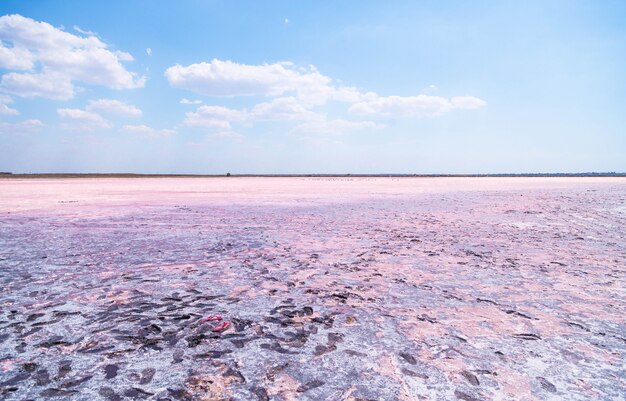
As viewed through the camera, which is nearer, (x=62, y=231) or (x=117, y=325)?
(x=117, y=325)

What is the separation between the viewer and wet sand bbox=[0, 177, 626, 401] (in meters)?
2.71

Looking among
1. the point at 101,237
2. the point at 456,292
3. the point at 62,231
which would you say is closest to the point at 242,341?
the point at 456,292

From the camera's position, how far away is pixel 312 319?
155 inches

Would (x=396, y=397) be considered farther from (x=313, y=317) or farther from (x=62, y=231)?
(x=62, y=231)

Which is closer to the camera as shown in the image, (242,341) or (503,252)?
(242,341)

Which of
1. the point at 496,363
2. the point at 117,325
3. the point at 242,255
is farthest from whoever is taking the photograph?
the point at 242,255

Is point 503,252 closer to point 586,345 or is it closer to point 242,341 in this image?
point 586,345

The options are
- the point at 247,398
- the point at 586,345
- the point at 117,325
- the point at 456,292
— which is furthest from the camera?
the point at 456,292

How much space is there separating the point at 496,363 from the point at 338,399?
1379 mm

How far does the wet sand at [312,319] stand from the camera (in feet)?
8.90

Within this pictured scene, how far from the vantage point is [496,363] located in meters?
3.01

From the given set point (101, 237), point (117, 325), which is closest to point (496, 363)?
point (117, 325)

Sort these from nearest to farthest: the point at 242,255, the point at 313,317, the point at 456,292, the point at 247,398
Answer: the point at 247,398
the point at 313,317
the point at 456,292
the point at 242,255

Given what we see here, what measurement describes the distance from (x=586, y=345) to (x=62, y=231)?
10.6 m
